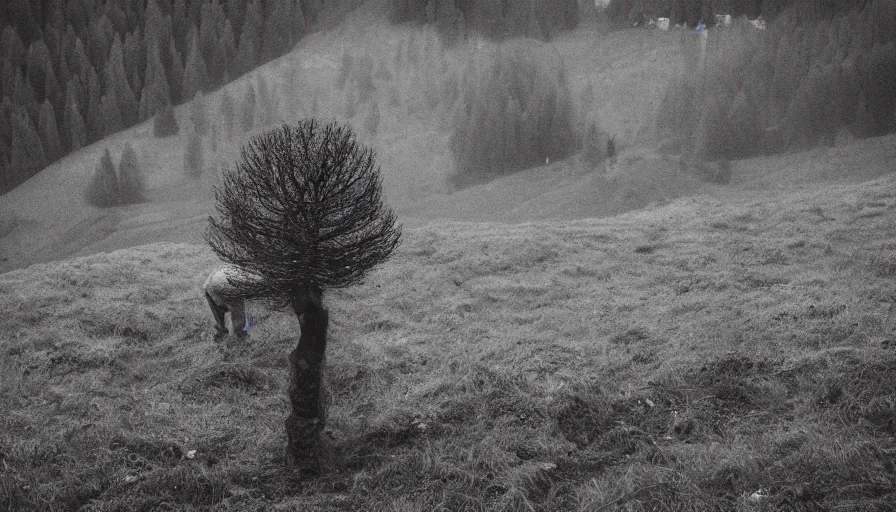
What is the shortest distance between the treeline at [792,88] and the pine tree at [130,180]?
6283 cm

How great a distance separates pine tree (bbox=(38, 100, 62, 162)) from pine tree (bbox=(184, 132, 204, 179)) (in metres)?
17.3

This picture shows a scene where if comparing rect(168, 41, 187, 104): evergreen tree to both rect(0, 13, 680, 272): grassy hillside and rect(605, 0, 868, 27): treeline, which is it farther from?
rect(605, 0, 868, 27): treeline

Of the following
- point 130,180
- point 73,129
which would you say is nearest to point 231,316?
point 130,180

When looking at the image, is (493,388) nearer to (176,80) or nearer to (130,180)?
(130,180)

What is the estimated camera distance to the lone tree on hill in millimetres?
14953

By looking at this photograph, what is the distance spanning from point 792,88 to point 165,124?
80.0m

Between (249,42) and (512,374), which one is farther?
(249,42)

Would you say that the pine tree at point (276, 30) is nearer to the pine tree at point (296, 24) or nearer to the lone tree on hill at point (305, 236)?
the pine tree at point (296, 24)

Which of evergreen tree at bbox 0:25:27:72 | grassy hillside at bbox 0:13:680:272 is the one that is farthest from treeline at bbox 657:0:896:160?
evergreen tree at bbox 0:25:27:72

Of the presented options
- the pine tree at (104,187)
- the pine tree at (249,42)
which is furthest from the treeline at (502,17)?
the pine tree at (104,187)

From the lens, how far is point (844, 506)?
34.6 ft

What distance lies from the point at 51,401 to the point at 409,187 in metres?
51.2

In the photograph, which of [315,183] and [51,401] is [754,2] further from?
[51,401]

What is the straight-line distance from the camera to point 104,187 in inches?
2699
